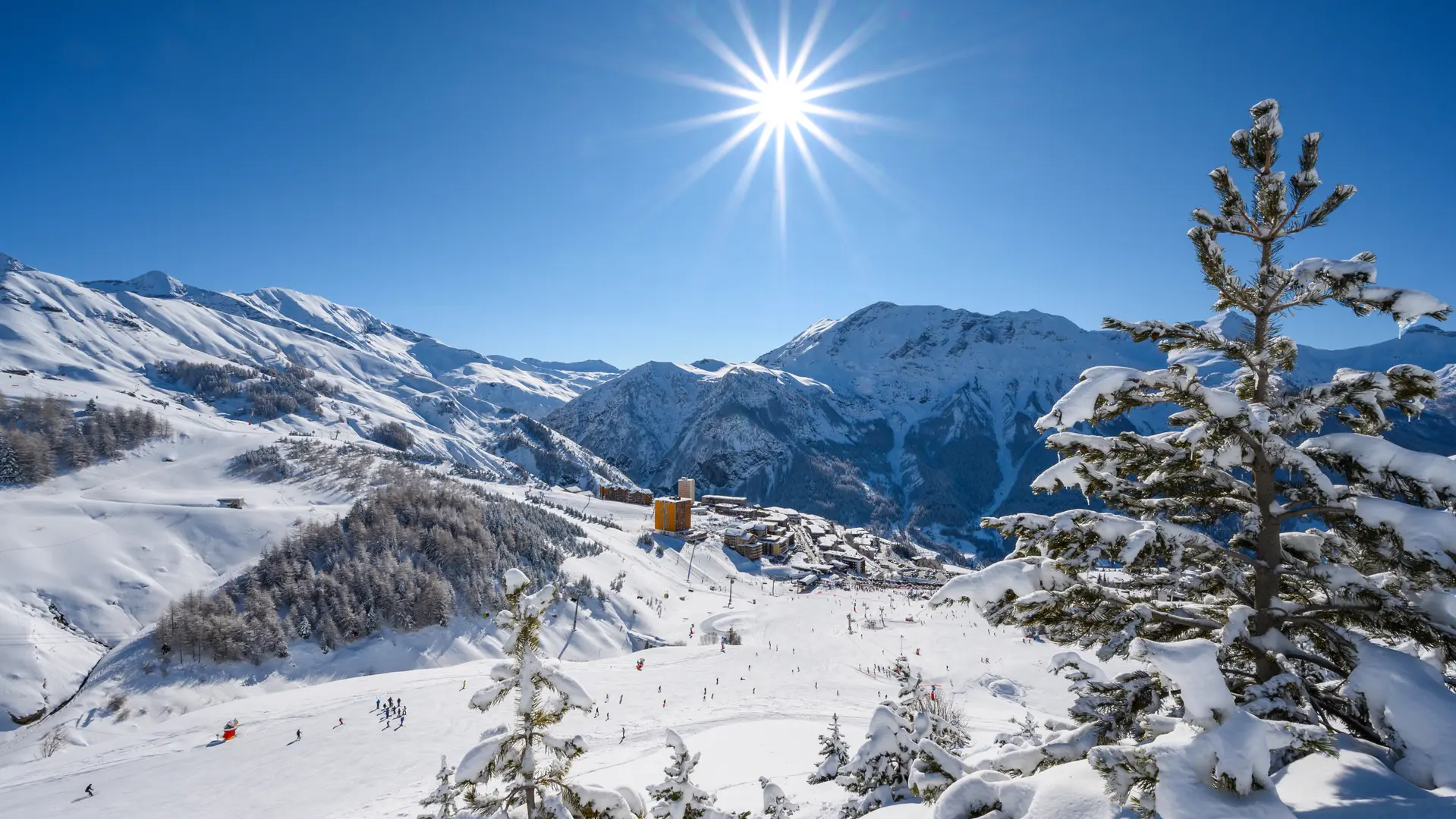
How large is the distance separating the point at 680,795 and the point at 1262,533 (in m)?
8.01

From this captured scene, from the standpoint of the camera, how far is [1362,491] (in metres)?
5.07

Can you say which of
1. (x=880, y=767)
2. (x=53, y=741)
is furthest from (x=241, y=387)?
(x=880, y=767)

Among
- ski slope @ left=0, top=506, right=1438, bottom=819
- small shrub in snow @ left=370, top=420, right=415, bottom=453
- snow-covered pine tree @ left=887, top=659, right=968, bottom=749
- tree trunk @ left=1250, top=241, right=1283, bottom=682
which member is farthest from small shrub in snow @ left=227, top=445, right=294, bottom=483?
tree trunk @ left=1250, top=241, right=1283, bottom=682

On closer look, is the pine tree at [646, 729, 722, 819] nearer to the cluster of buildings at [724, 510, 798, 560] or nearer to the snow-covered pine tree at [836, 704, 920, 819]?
the snow-covered pine tree at [836, 704, 920, 819]

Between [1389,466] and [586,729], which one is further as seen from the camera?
[586,729]

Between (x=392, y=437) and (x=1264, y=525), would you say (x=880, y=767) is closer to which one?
(x=1264, y=525)

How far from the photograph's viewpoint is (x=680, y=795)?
28.0ft

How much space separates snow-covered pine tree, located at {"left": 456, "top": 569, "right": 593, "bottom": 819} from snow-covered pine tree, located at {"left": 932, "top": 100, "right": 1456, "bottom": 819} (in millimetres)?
4545

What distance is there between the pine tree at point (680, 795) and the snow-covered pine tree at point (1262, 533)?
4.72 meters

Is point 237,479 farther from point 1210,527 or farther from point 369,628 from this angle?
point 1210,527

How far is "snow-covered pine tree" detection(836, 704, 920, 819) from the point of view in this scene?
9609mm

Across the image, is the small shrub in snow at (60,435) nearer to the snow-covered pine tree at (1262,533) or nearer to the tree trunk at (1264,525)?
the snow-covered pine tree at (1262,533)

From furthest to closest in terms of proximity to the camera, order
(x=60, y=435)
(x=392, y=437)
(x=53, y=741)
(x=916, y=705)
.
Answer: (x=392, y=437), (x=60, y=435), (x=53, y=741), (x=916, y=705)

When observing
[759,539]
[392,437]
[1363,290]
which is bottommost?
[759,539]
